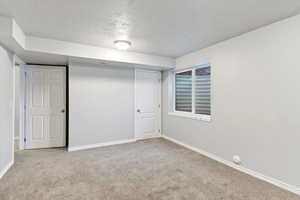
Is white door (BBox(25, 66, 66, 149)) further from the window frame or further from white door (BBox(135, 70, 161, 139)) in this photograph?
the window frame

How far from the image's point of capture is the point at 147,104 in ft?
15.8

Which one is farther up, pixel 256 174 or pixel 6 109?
pixel 6 109

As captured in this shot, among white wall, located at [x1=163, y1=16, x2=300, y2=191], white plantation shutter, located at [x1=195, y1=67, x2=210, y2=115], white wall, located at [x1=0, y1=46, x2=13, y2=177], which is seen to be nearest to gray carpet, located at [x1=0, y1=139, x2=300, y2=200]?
white wall, located at [x1=0, y1=46, x2=13, y2=177]

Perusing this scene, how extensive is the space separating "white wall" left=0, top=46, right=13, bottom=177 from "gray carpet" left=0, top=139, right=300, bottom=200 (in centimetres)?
25

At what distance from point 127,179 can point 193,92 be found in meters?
2.54

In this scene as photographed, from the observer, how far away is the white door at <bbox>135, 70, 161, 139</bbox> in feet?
15.2

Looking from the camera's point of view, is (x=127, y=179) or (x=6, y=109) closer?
(x=127, y=179)

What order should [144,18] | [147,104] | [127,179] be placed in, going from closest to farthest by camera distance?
[144,18] < [127,179] < [147,104]

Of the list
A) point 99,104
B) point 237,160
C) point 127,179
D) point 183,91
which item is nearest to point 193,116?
point 183,91

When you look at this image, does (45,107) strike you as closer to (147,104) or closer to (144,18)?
(147,104)

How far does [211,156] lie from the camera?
3273 millimetres

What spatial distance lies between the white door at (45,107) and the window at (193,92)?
3160 mm

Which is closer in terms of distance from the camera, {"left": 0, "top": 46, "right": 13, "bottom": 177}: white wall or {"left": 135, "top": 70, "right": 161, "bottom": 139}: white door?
{"left": 0, "top": 46, "right": 13, "bottom": 177}: white wall

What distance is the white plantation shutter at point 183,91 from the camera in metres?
4.13
